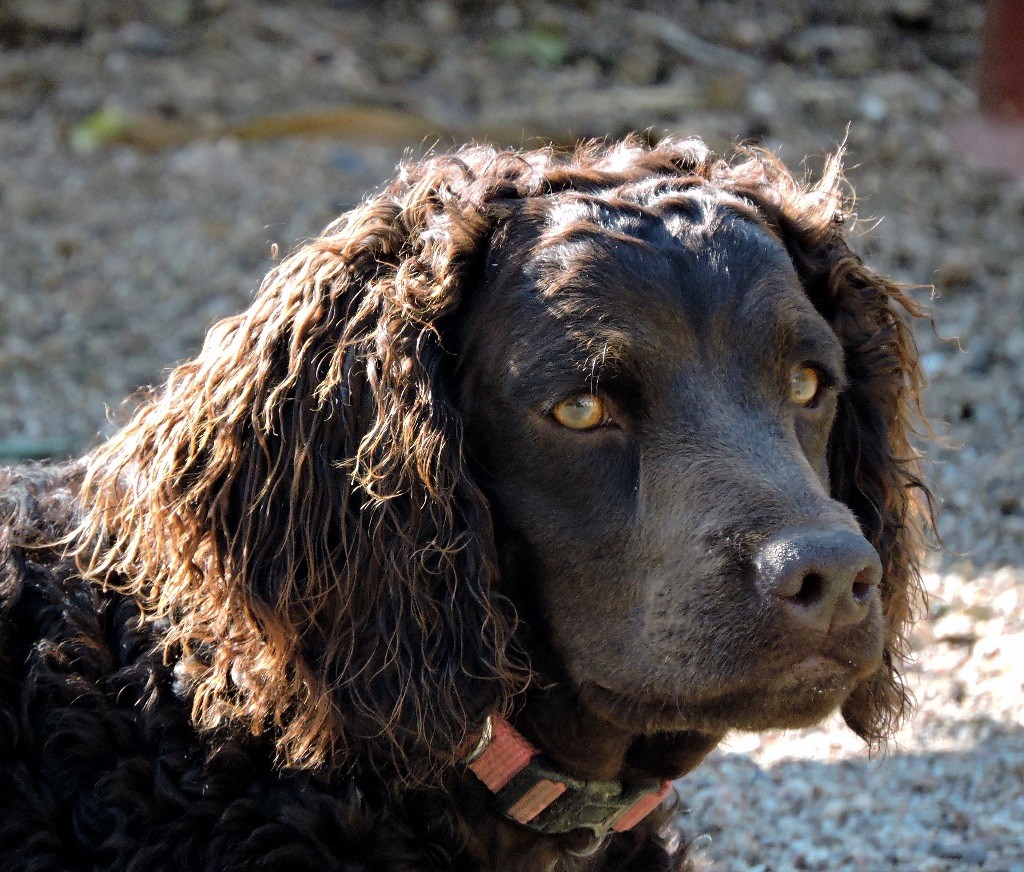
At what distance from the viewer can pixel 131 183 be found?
7.97m

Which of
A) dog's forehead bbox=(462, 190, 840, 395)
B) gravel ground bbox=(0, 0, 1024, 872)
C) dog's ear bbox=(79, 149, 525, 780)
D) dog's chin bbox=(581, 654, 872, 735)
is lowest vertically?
gravel ground bbox=(0, 0, 1024, 872)

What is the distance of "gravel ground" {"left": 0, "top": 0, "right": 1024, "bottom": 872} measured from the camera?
4551 mm

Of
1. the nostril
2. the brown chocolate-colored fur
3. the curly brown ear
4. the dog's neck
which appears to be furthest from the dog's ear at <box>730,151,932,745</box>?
the nostril

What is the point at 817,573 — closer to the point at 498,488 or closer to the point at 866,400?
the point at 498,488

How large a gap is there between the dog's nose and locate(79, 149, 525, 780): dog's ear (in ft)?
1.86

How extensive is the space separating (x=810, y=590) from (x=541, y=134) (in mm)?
6010

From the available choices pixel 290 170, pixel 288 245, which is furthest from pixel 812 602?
pixel 290 170

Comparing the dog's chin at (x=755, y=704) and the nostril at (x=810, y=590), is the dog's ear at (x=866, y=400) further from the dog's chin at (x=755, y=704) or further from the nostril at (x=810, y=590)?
the nostril at (x=810, y=590)

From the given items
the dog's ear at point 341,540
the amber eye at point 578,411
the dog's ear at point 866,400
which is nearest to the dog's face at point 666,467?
the amber eye at point 578,411

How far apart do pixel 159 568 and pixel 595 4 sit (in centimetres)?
753

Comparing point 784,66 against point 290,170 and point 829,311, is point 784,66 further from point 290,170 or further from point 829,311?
point 829,311

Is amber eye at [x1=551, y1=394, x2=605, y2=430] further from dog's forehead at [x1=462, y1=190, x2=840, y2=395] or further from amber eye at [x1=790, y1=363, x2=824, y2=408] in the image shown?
amber eye at [x1=790, y1=363, x2=824, y2=408]

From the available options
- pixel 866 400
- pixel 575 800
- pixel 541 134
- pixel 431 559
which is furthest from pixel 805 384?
pixel 541 134

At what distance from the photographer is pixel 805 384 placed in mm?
2943
